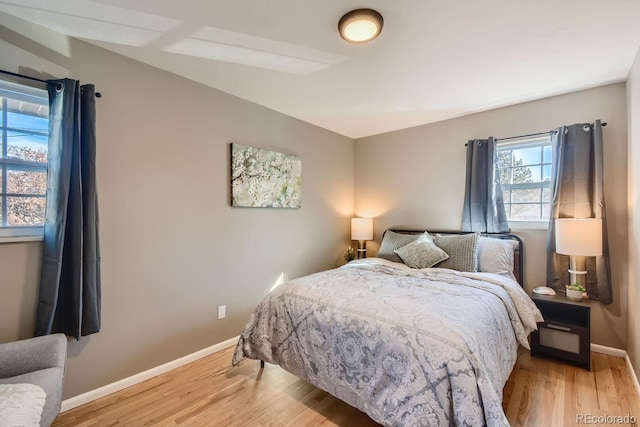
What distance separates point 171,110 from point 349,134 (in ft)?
8.06

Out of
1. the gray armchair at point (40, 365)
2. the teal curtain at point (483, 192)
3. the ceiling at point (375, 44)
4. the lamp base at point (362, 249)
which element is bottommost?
the gray armchair at point (40, 365)

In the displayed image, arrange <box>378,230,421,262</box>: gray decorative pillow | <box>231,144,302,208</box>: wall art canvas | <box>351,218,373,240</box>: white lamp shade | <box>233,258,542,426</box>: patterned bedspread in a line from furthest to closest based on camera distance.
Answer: <box>351,218,373,240</box>: white lamp shade → <box>378,230,421,262</box>: gray decorative pillow → <box>231,144,302,208</box>: wall art canvas → <box>233,258,542,426</box>: patterned bedspread

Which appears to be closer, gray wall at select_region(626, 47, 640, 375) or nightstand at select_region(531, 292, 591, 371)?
gray wall at select_region(626, 47, 640, 375)

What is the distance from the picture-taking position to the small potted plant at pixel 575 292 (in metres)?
2.49

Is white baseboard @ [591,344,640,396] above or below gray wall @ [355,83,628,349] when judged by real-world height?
below

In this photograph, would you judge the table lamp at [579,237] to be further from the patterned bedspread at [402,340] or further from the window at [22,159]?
the window at [22,159]

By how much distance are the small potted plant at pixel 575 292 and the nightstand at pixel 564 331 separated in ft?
0.13

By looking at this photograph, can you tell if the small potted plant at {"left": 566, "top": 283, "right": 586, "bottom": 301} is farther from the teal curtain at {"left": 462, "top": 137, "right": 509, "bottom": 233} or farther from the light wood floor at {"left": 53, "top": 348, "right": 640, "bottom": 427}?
the teal curtain at {"left": 462, "top": 137, "right": 509, "bottom": 233}

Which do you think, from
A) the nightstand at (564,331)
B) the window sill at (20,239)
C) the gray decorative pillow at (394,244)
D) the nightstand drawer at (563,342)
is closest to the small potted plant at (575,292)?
the nightstand at (564,331)

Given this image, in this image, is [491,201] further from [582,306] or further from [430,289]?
[430,289]

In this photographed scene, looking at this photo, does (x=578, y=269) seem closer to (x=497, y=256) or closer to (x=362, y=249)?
(x=497, y=256)

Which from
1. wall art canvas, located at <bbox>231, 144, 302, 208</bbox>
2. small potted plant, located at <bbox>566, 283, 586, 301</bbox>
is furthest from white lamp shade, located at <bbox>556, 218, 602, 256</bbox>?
wall art canvas, located at <bbox>231, 144, 302, 208</bbox>

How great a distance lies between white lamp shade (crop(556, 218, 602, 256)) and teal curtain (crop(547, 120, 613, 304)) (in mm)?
255

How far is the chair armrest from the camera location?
1505 millimetres
